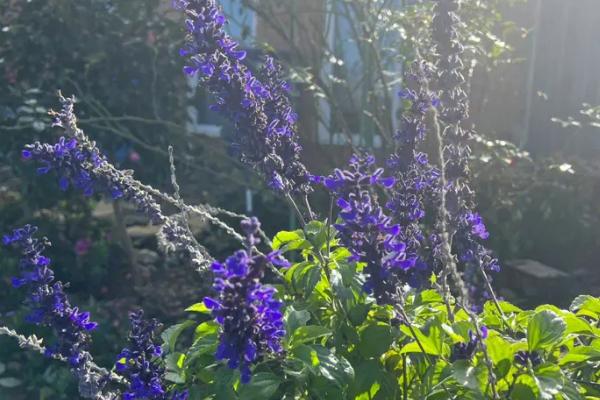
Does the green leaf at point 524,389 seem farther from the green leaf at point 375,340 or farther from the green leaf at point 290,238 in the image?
the green leaf at point 290,238

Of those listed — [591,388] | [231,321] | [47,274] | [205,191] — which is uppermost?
[231,321]

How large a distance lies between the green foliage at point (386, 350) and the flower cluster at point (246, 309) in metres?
0.16

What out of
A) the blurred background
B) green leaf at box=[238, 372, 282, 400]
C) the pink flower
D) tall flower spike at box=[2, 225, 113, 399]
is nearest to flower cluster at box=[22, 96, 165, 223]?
tall flower spike at box=[2, 225, 113, 399]

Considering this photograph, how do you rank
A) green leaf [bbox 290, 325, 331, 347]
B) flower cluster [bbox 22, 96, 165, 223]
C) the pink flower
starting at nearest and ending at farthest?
green leaf [bbox 290, 325, 331, 347] < flower cluster [bbox 22, 96, 165, 223] < the pink flower

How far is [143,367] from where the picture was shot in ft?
6.26

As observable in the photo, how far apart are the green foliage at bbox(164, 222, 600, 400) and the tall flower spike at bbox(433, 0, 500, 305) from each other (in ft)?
0.61

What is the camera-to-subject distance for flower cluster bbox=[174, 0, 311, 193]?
2.19 m

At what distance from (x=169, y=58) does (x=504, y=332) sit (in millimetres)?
4102

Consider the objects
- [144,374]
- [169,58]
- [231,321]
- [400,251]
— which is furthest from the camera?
[169,58]

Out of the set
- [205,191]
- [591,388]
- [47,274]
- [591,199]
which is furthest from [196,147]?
[591,388]

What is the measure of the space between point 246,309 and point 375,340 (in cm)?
54

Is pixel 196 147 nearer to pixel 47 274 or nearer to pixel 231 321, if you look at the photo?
pixel 47 274

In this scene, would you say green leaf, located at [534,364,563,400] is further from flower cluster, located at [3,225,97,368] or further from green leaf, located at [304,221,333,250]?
flower cluster, located at [3,225,97,368]

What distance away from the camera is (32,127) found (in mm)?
5438
